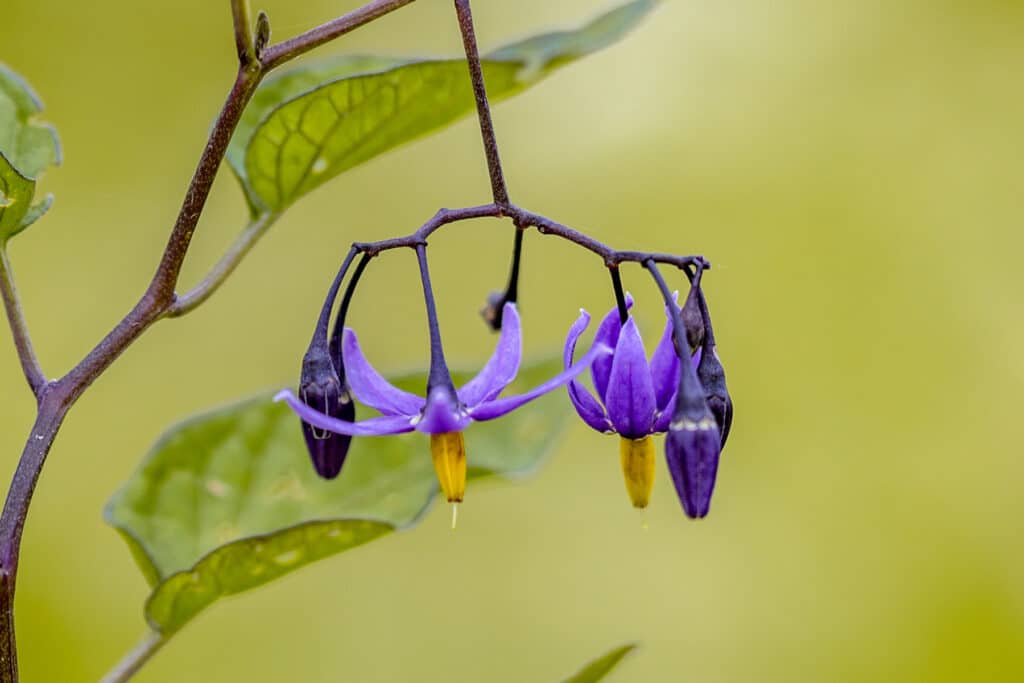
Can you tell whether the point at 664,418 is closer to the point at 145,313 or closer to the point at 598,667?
the point at 598,667

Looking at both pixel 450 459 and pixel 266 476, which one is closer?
pixel 450 459

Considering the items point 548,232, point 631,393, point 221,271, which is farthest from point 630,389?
point 221,271

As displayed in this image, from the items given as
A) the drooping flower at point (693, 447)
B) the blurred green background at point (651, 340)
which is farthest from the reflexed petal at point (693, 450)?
the blurred green background at point (651, 340)

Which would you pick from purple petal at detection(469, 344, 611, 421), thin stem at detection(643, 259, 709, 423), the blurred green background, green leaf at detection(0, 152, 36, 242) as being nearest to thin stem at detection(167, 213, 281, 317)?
green leaf at detection(0, 152, 36, 242)

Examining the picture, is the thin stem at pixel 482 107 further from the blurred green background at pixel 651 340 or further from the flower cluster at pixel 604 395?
the blurred green background at pixel 651 340

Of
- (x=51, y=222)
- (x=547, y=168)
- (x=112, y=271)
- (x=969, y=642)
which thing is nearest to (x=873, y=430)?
(x=969, y=642)

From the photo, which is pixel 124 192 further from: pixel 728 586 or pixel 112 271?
pixel 728 586
